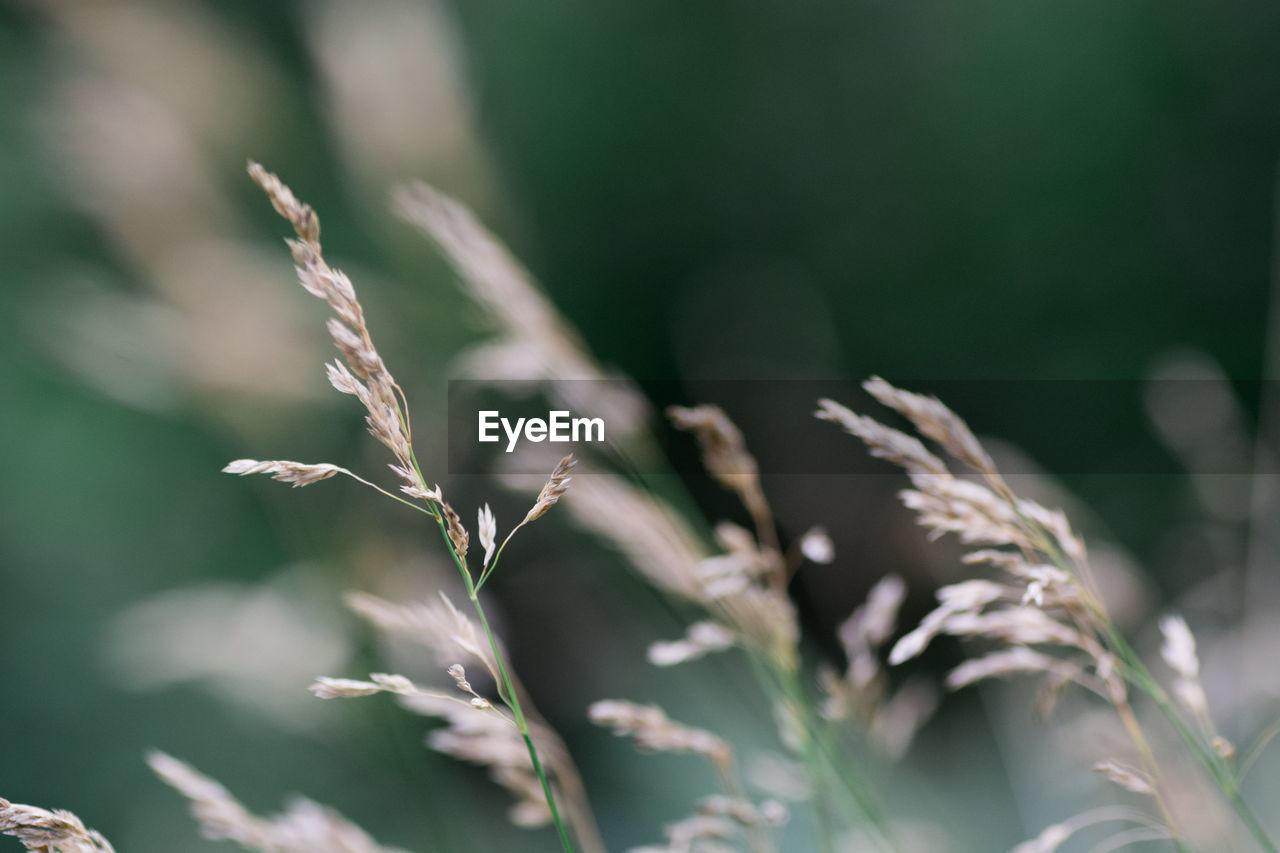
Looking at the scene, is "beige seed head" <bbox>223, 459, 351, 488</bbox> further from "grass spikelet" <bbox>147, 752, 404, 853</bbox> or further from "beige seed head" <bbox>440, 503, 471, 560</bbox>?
"grass spikelet" <bbox>147, 752, 404, 853</bbox>

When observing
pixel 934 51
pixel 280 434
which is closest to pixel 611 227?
pixel 934 51

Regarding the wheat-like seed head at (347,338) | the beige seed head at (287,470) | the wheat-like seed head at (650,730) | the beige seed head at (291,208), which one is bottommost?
the wheat-like seed head at (650,730)

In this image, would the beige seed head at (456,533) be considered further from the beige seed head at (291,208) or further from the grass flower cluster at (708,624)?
the beige seed head at (291,208)

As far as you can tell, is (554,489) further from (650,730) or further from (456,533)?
(650,730)

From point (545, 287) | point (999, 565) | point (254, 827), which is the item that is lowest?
point (254, 827)

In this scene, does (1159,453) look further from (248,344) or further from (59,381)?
(59,381)

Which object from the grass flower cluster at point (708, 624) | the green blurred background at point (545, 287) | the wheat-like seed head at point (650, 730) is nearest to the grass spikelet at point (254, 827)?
the grass flower cluster at point (708, 624)

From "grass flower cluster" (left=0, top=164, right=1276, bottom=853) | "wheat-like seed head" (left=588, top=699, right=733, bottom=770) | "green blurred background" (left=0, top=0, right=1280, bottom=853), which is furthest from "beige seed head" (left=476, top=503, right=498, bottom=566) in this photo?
"green blurred background" (left=0, top=0, right=1280, bottom=853)

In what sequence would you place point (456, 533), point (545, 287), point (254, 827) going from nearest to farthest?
point (456, 533) → point (254, 827) → point (545, 287)

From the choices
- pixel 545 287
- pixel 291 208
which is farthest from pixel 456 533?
pixel 545 287
